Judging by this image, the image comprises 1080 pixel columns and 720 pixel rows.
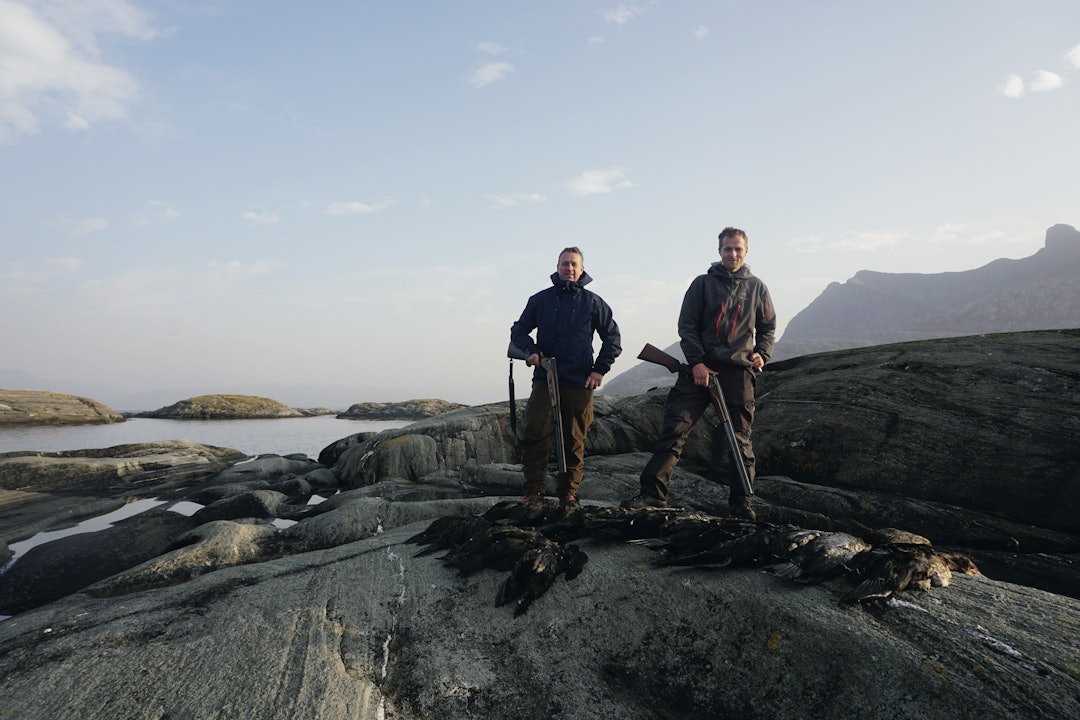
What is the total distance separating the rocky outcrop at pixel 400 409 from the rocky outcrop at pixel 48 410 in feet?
67.4

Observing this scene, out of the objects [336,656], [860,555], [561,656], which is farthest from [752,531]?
[336,656]

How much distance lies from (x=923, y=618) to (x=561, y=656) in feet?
8.56

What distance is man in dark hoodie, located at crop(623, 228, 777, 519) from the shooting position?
23.4ft

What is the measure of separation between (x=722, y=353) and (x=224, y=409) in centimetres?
5676

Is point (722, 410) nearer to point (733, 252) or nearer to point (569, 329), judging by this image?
point (733, 252)

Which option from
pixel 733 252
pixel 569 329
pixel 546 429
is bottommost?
pixel 546 429

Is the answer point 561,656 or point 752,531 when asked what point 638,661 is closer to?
point 561,656

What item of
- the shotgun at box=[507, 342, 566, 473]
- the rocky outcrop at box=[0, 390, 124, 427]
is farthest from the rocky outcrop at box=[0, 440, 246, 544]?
the rocky outcrop at box=[0, 390, 124, 427]

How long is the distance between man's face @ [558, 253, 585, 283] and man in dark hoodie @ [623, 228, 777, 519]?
189cm

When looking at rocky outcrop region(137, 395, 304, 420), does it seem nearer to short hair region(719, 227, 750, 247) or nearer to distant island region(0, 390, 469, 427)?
distant island region(0, 390, 469, 427)

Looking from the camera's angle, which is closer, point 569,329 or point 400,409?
point 569,329

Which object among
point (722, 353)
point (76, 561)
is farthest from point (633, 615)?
point (76, 561)

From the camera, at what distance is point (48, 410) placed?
1561 inches

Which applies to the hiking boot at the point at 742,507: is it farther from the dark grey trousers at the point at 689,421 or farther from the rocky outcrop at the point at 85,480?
the rocky outcrop at the point at 85,480
